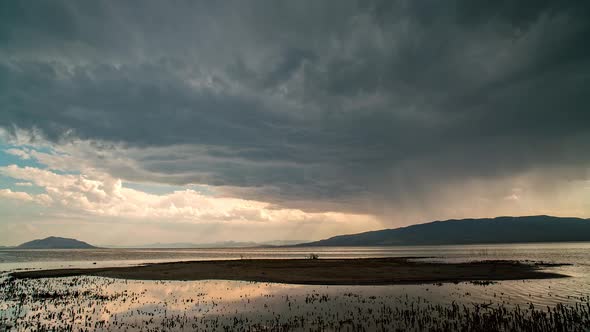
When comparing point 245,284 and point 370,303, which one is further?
point 245,284

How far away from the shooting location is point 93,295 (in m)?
36.0

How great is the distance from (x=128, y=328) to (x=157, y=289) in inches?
772

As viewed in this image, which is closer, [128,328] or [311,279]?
[128,328]

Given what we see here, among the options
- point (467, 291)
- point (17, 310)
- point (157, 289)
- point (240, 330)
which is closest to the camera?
point (240, 330)

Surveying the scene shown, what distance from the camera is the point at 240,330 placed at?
2145 centimetres

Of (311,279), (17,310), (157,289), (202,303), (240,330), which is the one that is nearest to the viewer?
(240,330)

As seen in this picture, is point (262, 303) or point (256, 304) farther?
point (262, 303)

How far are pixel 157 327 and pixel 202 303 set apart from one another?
29.0 feet

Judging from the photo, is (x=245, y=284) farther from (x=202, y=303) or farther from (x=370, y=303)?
(x=370, y=303)

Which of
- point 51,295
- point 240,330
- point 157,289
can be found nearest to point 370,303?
point 240,330

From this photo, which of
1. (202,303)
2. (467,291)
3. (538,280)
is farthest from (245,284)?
(538,280)

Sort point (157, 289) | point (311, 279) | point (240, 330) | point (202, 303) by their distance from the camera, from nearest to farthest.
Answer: point (240, 330) → point (202, 303) → point (157, 289) → point (311, 279)

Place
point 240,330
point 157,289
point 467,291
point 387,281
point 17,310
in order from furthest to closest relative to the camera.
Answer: point 387,281 → point 157,289 → point 467,291 → point 17,310 → point 240,330

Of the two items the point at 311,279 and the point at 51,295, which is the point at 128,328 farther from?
the point at 311,279
